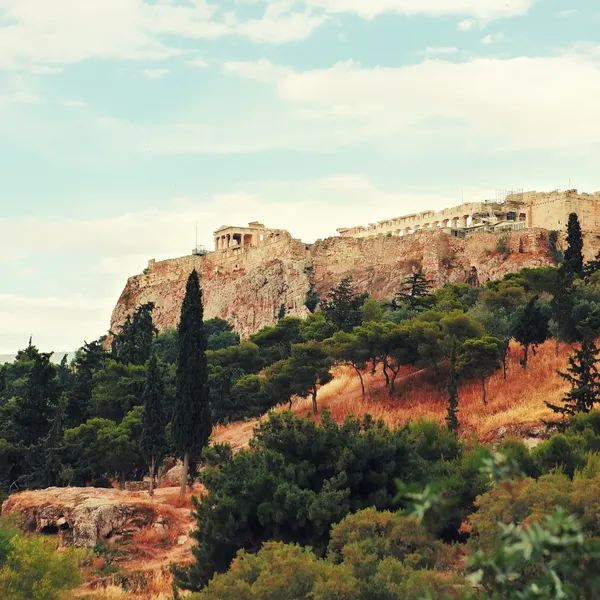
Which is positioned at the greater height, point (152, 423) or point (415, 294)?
point (415, 294)

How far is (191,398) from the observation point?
23.8 m

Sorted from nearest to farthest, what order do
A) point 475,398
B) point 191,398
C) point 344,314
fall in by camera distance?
1. point 191,398
2. point 475,398
3. point 344,314

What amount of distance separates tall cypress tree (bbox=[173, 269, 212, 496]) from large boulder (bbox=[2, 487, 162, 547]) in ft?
7.67

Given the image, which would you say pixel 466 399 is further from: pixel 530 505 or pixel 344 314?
pixel 530 505

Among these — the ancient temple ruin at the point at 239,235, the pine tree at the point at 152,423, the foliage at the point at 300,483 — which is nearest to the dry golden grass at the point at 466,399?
the pine tree at the point at 152,423

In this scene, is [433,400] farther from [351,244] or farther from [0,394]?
[351,244]

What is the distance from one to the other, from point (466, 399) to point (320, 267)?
2844 centimetres

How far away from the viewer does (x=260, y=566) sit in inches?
416

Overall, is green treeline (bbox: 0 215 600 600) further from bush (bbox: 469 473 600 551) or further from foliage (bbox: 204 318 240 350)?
foliage (bbox: 204 318 240 350)

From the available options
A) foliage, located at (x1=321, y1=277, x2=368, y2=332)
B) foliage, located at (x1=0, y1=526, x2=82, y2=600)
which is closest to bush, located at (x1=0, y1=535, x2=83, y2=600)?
foliage, located at (x1=0, y1=526, x2=82, y2=600)

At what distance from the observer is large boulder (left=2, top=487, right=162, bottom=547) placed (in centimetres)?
1953

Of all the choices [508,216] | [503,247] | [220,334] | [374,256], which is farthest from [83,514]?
[508,216]

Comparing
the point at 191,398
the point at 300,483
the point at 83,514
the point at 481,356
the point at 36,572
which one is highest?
the point at 481,356

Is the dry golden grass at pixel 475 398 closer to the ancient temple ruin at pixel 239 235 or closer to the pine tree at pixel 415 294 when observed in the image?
the pine tree at pixel 415 294
